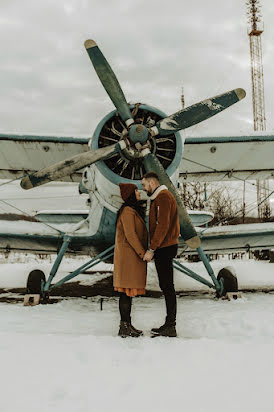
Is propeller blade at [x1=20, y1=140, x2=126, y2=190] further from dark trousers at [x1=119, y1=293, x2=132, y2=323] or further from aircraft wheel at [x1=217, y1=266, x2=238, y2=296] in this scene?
aircraft wheel at [x1=217, y1=266, x2=238, y2=296]

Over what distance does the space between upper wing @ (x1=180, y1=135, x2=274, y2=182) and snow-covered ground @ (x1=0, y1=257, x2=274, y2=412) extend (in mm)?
3910

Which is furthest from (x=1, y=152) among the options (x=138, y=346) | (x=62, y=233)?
(x=138, y=346)

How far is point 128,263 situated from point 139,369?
1.10 metres

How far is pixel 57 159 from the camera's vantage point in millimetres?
7387

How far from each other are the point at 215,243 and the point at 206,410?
4.97 meters

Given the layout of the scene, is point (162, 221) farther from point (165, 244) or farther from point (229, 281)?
point (229, 281)

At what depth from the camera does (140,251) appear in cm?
336

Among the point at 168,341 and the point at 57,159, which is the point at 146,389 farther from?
the point at 57,159

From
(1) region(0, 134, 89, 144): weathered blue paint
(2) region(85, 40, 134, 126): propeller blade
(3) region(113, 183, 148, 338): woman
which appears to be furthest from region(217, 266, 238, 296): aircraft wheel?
(1) region(0, 134, 89, 144): weathered blue paint

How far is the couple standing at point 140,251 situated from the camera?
10.9ft

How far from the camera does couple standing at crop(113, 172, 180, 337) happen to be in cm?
332

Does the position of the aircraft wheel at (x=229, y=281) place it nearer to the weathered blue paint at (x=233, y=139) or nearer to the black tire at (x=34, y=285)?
the weathered blue paint at (x=233, y=139)

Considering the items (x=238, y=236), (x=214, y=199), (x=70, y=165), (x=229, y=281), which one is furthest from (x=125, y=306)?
(x=214, y=199)

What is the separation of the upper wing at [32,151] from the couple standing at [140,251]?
3.60 meters
